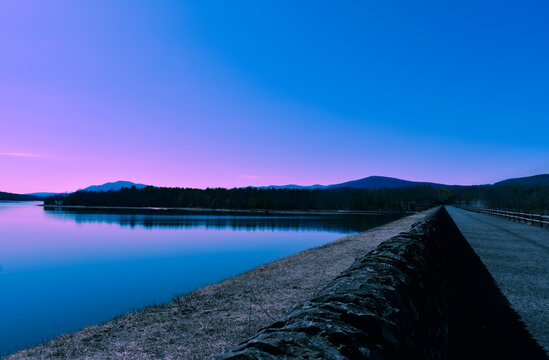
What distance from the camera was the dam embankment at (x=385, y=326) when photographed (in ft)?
5.46

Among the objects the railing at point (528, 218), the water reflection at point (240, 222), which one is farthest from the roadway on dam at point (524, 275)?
the water reflection at point (240, 222)

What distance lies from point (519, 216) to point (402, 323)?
42.0 metres

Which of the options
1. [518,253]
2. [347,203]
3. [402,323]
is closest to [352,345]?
[402,323]

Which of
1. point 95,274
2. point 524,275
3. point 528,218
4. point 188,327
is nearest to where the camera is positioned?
point 188,327

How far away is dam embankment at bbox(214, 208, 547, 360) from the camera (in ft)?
5.46

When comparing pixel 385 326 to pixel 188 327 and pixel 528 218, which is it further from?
pixel 528 218

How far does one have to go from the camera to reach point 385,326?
2203 millimetres

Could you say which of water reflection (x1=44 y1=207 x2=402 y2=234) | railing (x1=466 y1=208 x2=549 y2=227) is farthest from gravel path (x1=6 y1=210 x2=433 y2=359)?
water reflection (x1=44 y1=207 x2=402 y2=234)

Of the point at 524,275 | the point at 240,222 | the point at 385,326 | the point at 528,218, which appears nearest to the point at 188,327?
the point at 385,326

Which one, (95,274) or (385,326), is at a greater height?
(385,326)

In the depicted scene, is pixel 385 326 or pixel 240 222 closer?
pixel 385 326

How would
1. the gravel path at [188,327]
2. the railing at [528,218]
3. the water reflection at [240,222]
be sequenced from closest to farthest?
the gravel path at [188,327] < the railing at [528,218] < the water reflection at [240,222]

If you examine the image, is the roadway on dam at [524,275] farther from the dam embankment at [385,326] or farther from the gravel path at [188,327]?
the gravel path at [188,327]

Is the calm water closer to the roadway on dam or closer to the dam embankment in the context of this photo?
the dam embankment
